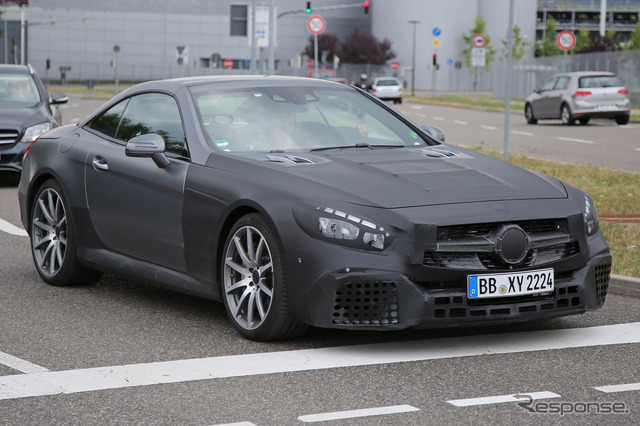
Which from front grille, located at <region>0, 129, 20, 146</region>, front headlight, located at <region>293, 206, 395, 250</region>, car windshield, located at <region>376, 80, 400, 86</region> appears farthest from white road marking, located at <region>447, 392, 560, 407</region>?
car windshield, located at <region>376, 80, 400, 86</region>

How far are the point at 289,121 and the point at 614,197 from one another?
22.5 feet

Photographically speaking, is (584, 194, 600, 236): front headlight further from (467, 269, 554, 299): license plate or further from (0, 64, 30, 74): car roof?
(0, 64, 30, 74): car roof

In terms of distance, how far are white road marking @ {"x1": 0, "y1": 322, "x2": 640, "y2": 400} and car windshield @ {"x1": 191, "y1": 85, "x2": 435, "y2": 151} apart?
1.46 m

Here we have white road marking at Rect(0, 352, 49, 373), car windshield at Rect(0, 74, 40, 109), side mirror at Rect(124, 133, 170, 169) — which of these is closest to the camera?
white road marking at Rect(0, 352, 49, 373)

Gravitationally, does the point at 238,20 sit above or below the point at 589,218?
above

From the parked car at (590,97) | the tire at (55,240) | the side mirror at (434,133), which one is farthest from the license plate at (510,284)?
the parked car at (590,97)

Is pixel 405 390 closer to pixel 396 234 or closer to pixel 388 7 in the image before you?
pixel 396 234

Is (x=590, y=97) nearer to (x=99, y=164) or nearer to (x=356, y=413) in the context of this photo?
(x=99, y=164)

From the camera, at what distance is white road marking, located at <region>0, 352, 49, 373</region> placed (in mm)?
5434

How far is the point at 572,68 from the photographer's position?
55375 millimetres

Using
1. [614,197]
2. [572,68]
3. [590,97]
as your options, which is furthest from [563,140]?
[572,68]

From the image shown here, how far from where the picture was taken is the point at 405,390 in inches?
198

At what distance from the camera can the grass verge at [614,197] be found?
863 centimetres

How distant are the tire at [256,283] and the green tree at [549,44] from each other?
103 metres
